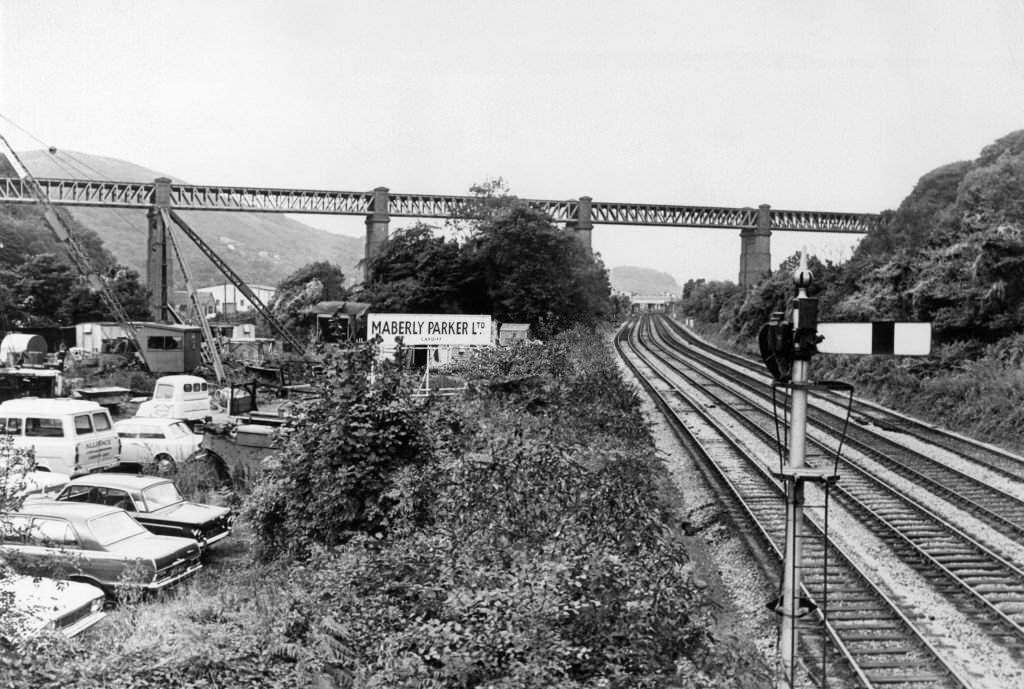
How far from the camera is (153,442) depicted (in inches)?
624

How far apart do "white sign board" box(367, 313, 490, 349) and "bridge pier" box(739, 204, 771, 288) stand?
44.1 meters

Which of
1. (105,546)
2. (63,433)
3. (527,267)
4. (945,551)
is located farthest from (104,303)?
(945,551)

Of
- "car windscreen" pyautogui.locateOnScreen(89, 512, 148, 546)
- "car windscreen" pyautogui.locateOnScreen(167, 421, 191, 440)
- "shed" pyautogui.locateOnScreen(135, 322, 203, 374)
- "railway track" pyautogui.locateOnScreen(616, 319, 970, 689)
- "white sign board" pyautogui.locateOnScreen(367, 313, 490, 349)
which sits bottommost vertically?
"railway track" pyautogui.locateOnScreen(616, 319, 970, 689)

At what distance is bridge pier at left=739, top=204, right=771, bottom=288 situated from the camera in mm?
57031

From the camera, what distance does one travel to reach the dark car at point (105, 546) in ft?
28.8

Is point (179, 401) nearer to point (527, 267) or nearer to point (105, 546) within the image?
point (105, 546)

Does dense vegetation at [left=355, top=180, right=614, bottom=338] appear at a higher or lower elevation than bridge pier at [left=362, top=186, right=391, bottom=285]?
lower

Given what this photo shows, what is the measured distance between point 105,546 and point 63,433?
6.06 meters

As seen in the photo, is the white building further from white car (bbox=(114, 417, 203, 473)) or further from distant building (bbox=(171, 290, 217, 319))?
white car (bbox=(114, 417, 203, 473))

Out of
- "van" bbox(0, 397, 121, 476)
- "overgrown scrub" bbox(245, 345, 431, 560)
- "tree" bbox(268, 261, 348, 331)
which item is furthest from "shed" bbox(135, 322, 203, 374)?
"overgrown scrub" bbox(245, 345, 431, 560)

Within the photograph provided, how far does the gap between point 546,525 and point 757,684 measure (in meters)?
2.11

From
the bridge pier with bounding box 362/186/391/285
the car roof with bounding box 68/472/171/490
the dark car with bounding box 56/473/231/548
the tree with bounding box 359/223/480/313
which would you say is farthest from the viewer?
the bridge pier with bounding box 362/186/391/285

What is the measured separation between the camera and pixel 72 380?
28.1 m

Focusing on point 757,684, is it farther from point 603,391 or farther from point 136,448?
point 136,448
